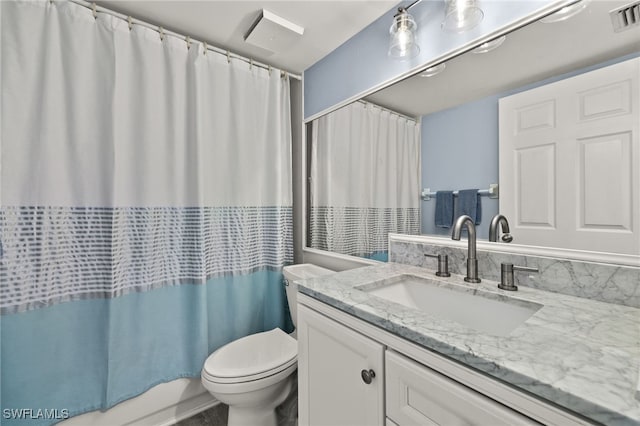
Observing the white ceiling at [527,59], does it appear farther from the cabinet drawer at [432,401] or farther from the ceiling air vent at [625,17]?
the cabinet drawer at [432,401]

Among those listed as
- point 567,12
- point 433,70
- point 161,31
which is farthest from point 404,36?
point 161,31

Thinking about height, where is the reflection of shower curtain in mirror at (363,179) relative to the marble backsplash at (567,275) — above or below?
above

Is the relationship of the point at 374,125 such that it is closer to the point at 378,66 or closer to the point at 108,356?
the point at 378,66

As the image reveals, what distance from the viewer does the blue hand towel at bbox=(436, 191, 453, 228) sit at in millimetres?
1102

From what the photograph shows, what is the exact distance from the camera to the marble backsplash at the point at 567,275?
0.71m

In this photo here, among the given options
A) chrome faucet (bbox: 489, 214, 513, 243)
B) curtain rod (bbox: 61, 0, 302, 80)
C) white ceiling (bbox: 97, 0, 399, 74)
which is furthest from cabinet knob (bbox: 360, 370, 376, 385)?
curtain rod (bbox: 61, 0, 302, 80)


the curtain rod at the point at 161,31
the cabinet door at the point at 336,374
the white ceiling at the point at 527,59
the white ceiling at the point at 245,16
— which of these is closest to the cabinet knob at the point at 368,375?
the cabinet door at the point at 336,374

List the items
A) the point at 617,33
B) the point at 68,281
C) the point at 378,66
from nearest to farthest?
the point at 617,33 < the point at 68,281 < the point at 378,66

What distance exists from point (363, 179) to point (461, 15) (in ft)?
2.73

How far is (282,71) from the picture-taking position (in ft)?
6.23

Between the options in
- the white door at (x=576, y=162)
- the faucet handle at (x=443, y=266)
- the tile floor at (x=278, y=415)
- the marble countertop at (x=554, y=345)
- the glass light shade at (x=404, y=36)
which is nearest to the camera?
the marble countertop at (x=554, y=345)

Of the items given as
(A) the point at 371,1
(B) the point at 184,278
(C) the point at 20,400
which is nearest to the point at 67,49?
(B) the point at 184,278

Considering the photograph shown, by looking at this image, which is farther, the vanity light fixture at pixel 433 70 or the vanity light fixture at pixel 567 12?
the vanity light fixture at pixel 433 70

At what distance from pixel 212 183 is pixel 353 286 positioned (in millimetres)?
1119
